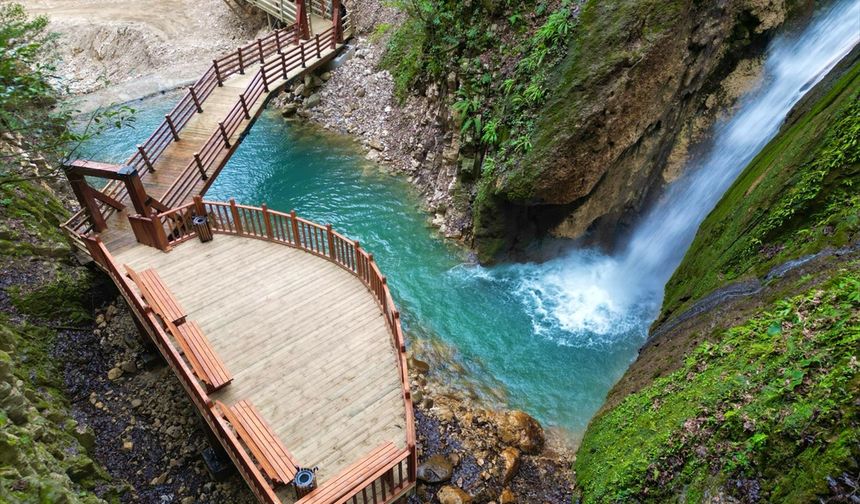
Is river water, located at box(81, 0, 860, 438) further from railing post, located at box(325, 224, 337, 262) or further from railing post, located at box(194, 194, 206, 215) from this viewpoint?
railing post, located at box(194, 194, 206, 215)

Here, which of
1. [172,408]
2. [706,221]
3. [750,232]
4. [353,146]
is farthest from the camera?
[353,146]

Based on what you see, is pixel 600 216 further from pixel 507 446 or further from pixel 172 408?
pixel 172 408

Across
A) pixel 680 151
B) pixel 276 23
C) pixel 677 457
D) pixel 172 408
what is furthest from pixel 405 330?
pixel 276 23

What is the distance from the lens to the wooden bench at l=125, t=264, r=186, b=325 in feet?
35.1

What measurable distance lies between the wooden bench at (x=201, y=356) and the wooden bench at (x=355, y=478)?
10.6 feet

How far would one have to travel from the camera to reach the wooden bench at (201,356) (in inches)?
387

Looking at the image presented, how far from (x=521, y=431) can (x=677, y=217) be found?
31.2 feet

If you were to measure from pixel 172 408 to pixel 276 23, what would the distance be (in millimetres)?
25793

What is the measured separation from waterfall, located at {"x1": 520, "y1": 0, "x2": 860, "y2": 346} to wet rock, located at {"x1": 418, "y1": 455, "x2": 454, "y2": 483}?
19.2ft

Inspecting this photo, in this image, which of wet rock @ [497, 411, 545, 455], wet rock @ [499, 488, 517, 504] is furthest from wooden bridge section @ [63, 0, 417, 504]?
wet rock @ [497, 411, 545, 455]

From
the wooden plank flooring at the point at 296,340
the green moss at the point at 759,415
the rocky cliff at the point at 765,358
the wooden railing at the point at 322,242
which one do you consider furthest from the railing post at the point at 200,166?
the green moss at the point at 759,415

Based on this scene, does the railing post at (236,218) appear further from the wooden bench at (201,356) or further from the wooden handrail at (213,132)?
the wooden bench at (201,356)

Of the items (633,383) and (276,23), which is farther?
(276,23)

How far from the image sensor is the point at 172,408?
40.2 ft
